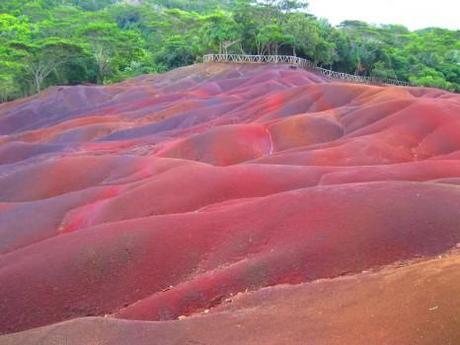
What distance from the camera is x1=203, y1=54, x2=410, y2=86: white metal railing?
7644 centimetres

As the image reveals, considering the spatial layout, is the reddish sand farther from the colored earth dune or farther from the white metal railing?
the white metal railing

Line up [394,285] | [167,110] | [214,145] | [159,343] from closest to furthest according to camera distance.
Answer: [159,343], [394,285], [214,145], [167,110]

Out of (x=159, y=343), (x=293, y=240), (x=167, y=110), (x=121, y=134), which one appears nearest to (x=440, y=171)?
(x=293, y=240)

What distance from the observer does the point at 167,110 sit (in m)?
60.0

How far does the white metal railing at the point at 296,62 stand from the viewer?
76.4 metres

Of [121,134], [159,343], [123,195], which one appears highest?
[159,343]

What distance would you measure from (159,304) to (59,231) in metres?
10.6

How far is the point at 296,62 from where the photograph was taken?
76188mm

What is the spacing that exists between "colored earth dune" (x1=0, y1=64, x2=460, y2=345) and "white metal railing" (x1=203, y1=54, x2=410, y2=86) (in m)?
33.8

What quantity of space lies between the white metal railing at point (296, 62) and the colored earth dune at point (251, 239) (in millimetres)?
33791

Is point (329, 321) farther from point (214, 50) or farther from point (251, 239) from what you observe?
point (214, 50)

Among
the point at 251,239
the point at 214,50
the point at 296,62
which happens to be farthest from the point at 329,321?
the point at 214,50

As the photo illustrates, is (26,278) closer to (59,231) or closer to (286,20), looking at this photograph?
(59,231)

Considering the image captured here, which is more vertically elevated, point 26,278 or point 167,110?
point 26,278
